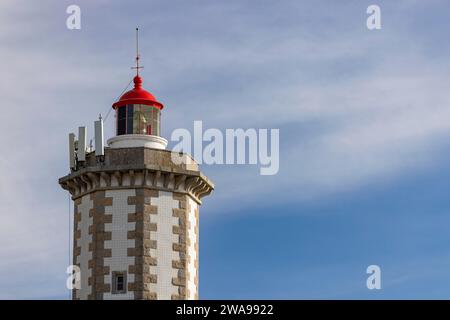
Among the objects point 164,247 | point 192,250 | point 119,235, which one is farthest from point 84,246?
point 192,250

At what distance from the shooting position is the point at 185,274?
5528 centimetres

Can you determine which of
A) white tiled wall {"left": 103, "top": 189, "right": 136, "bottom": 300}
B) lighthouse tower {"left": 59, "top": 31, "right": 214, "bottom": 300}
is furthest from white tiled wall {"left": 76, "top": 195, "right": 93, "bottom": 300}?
white tiled wall {"left": 103, "top": 189, "right": 136, "bottom": 300}

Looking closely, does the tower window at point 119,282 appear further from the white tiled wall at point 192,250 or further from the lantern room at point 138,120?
the lantern room at point 138,120

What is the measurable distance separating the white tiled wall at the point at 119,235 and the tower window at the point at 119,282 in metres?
0.14

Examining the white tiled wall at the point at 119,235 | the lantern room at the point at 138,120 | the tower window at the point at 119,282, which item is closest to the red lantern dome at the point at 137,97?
the lantern room at the point at 138,120

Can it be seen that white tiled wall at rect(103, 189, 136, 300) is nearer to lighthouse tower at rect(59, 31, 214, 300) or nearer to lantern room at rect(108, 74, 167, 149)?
lighthouse tower at rect(59, 31, 214, 300)

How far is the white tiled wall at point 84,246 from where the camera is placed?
54.9m

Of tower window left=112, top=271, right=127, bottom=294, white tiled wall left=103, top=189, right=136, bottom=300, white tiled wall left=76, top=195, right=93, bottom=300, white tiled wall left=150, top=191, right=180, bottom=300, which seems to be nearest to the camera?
tower window left=112, top=271, right=127, bottom=294

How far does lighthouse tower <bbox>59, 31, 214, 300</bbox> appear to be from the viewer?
54.2 meters
